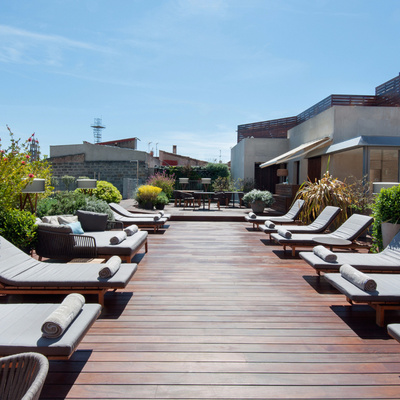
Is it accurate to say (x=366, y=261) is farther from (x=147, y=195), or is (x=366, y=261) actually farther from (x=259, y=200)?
(x=147, y=195)

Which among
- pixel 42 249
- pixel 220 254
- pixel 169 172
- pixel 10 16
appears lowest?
pixel 220 254

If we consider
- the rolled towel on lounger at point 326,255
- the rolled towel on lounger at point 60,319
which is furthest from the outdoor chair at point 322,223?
the rolled towel on lounger at point 60,319

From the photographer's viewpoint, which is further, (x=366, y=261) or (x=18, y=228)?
(x=18, y=228)

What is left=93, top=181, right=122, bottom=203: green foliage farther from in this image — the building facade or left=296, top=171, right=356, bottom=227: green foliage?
the building facade

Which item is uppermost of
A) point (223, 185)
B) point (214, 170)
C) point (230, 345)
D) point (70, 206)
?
point (214, 170)

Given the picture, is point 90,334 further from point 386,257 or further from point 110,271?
point 386,257

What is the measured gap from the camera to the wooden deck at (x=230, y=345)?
1991 millimetres

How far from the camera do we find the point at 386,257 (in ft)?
13.5

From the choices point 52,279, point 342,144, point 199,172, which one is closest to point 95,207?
point 52,279

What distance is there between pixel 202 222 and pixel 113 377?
8.38 metres

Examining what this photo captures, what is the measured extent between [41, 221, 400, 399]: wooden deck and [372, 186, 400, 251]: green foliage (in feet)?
4.90

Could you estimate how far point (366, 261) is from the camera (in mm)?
3934

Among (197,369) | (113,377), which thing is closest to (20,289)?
(113,377)

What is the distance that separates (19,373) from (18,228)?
3.28m
